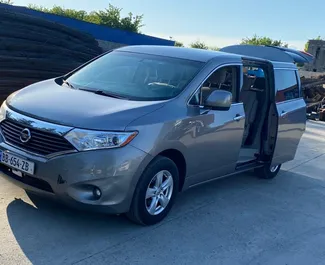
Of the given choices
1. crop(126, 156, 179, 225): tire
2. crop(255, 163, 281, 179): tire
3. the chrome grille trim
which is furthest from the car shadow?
crop(255, 163, 281, 179): tire

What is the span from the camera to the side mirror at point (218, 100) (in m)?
4.75

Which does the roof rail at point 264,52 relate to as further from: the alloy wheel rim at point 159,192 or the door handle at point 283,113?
the alloy wheel rim at point 159,192

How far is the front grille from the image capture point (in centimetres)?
373

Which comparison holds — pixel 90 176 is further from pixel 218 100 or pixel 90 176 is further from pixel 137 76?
pixel 218 100

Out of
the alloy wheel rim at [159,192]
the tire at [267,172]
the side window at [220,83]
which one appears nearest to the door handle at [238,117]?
the side window at [220,83]

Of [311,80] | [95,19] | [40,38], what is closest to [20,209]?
[40,38]

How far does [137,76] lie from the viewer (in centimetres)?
486

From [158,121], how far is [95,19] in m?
43.8

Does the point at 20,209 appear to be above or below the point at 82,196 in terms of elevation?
below

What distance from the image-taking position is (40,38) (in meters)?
10.0

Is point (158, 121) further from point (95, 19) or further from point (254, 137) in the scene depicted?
point (95, 19)

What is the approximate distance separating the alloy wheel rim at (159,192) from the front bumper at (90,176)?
33 centimetres

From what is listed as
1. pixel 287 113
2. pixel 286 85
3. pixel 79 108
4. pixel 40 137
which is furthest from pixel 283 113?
pixel 40 137

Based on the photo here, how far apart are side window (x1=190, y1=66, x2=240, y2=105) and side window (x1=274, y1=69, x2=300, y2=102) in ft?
3.91
